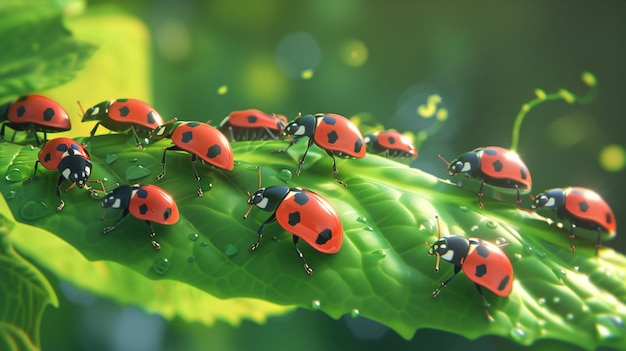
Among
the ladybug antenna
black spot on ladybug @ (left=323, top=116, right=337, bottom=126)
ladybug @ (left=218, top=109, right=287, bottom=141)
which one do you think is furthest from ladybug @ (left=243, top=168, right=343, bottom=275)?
the ladybug antenna

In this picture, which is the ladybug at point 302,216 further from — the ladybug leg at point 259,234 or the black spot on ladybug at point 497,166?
the black spot on ladybug at point 497,166

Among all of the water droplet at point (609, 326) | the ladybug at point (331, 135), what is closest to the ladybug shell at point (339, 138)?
the ladybug at point (331, 135)

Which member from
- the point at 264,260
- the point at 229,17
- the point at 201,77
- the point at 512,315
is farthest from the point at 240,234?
the point at 229,17

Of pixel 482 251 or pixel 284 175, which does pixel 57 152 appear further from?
pixel 482 251

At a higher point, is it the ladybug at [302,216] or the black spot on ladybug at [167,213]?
the ladybug at [302,216]

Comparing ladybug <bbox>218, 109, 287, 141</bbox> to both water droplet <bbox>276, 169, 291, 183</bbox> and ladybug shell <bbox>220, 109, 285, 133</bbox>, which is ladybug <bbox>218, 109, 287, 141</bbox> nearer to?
ladybug shell <bbox>220, 109, 285, 133</bbox>

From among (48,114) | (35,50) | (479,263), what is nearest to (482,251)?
(479,263)

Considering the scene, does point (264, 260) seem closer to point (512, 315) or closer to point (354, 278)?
point (354, 278)
